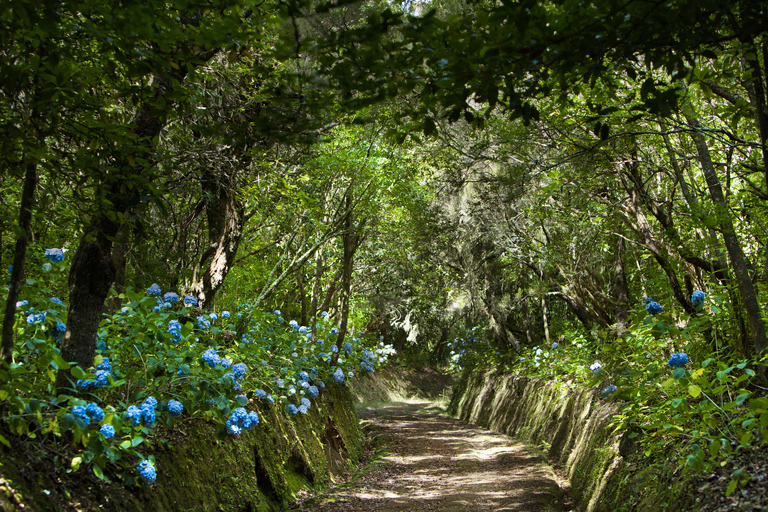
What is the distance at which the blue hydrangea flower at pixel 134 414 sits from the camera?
3168 millimetres

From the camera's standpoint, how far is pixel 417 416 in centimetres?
1741

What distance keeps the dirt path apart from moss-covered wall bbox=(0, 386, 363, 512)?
20.0 inches

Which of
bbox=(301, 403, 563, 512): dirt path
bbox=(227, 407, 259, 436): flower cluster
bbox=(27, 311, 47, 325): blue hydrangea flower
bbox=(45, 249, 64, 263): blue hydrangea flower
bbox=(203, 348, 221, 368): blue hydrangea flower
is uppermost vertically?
bbox=(45, 249, 64, 263): blue hydrangea flower

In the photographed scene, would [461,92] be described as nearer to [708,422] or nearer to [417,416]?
[708,422]

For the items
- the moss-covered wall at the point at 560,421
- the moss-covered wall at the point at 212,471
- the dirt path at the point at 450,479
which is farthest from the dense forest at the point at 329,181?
the dirt path at the point at 450,479

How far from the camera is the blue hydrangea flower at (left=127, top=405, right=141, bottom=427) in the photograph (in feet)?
10.4

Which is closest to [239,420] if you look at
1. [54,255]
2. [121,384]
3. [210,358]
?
[210,358]

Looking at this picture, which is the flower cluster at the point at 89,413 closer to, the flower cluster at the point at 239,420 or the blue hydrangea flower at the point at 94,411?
the blue hydrangea flower at the point at 94,411

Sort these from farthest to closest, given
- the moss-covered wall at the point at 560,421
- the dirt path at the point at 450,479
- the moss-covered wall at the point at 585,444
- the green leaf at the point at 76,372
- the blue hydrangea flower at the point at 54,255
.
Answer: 1. the dirt path at the point at 450,479
2. the moss-covered wall at the point at 560,421
3. the moss-covered wall at the point at 585,444
4. the blue hydrangea flower at the point at 54,255
5. the green leaf at the point at 76,372

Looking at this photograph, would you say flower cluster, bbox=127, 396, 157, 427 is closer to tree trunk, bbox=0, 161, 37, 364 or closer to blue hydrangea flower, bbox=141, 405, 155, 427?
blue hydrangea flower, bbox=141, 405, 155, 427

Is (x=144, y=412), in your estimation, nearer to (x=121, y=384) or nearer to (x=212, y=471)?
(x=121, y=384)

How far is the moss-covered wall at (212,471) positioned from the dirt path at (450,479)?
51 cm

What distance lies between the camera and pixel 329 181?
9352mm

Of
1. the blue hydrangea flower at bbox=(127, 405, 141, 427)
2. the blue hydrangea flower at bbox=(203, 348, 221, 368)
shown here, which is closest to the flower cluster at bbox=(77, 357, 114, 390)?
the blue hydrangea flower at bbox=(127, 405, 141, 427)
